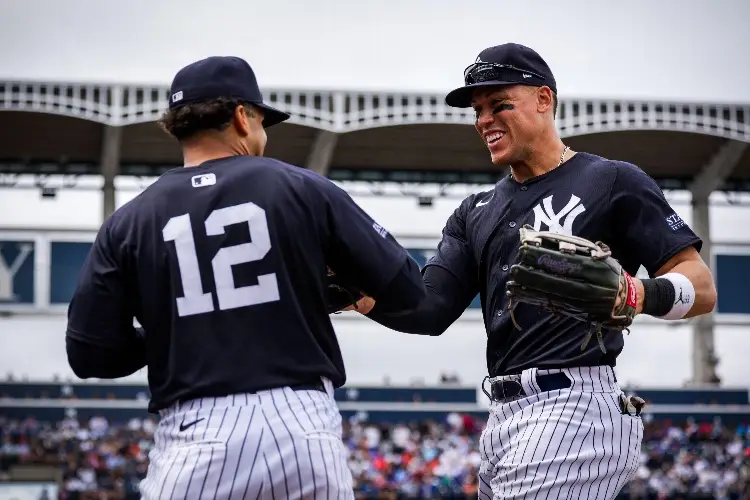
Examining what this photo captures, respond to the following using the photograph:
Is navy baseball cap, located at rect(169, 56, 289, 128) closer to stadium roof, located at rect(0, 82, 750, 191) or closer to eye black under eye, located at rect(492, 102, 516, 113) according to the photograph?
eye black under eye, located at rect(492, 102, 516, 113)

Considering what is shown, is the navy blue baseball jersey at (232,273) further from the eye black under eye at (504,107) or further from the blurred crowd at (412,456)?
the blurred crowd at (412,456)

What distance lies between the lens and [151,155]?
26703 mm

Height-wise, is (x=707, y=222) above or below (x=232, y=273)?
below

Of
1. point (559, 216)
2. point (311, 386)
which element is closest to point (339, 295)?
point (311, 386)

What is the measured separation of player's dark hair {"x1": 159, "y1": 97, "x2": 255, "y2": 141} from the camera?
3.61m

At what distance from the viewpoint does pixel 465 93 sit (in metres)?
4.74

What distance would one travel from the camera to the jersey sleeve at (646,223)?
4246mm

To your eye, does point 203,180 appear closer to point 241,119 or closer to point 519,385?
point 241,119

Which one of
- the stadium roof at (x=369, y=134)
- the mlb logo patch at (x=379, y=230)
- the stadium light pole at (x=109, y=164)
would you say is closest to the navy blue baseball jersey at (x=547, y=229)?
the mlb logo patch at (x=379, y=230)

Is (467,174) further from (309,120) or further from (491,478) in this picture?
(491,478)

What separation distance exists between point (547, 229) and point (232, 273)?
151cm

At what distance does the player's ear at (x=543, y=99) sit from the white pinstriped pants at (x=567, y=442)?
1.09 meters

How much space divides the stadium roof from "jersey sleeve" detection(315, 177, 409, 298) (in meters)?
20.9

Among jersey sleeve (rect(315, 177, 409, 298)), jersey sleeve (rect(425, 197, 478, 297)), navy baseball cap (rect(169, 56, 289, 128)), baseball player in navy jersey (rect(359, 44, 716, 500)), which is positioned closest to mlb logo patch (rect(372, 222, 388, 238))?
jersey sleeve (rect(315, 177, 409, 298))
